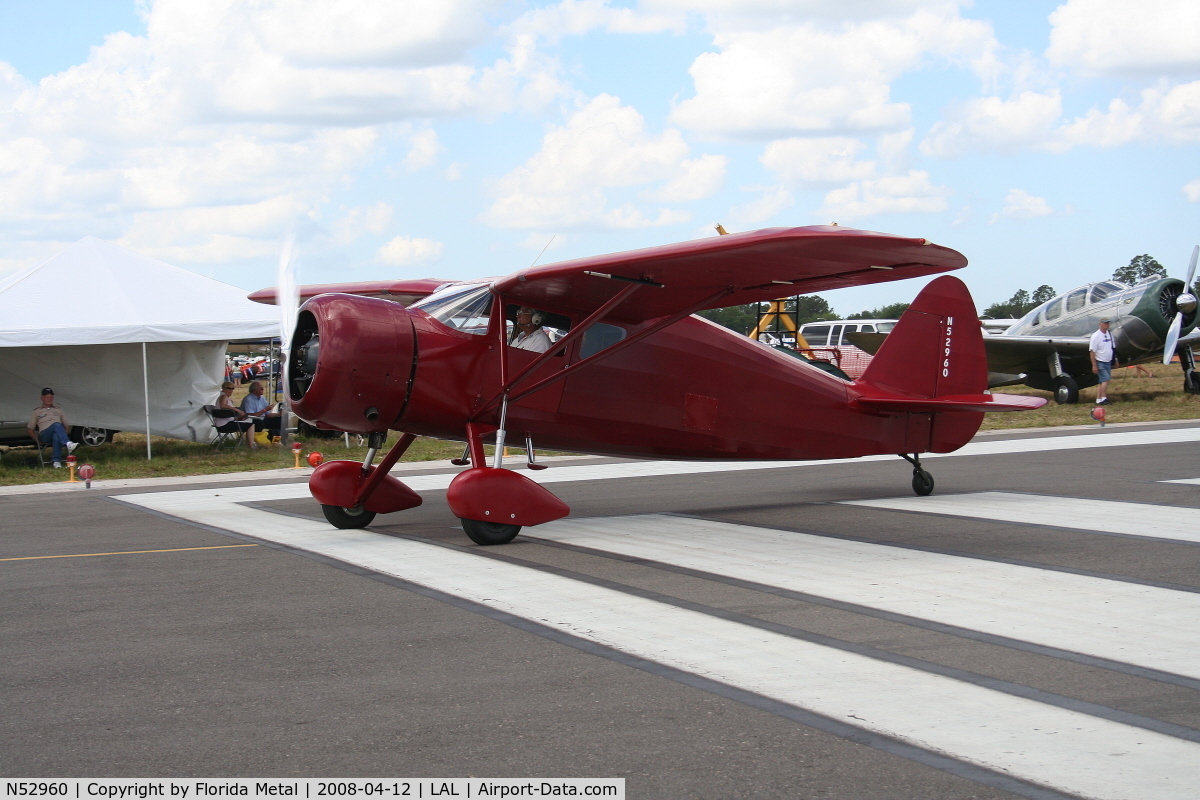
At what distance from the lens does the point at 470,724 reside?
13.4 ft

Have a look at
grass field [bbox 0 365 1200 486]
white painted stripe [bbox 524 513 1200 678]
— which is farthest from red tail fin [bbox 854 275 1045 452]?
grass field [bbox 0 365 1200 486]

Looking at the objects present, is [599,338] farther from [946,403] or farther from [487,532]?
[946,403]

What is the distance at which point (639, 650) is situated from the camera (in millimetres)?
5215

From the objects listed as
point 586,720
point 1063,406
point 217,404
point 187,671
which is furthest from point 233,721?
point 1063,406

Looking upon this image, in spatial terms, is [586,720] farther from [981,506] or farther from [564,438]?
[981,506]

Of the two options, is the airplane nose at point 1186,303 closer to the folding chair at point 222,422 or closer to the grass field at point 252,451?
the grass field at point 252,451

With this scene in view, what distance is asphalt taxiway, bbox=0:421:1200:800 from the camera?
3699 mm

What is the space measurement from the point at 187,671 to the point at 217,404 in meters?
14.9

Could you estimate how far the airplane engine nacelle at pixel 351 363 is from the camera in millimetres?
8320

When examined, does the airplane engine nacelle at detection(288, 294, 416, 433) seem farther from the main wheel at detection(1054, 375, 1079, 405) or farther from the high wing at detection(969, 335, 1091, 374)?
the main wheel at detection(1054, 375, 1079, 405)

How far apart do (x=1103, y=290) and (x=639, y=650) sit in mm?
24703

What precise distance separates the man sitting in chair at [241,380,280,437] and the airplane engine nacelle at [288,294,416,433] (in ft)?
33.6

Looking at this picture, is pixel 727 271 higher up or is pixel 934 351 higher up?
pixel 727 271

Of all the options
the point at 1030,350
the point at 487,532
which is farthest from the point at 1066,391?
the point at 487,532
